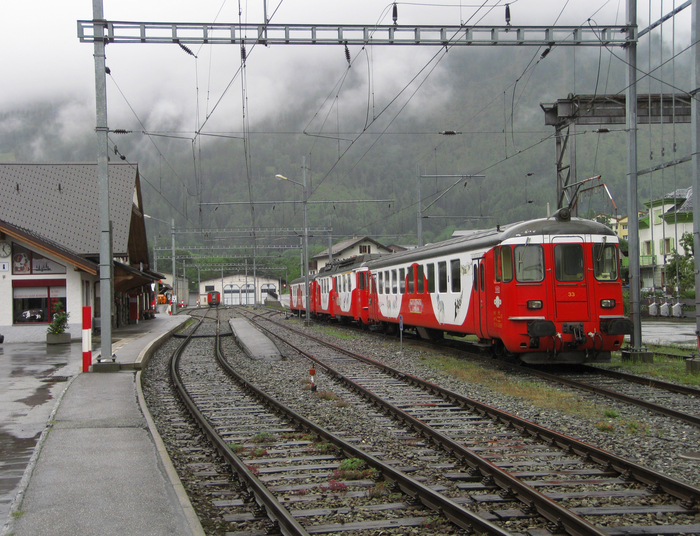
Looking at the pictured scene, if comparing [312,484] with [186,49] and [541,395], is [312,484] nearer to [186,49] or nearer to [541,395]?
[541,395]

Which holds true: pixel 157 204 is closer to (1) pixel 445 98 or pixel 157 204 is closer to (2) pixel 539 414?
(1) pixel 445 98

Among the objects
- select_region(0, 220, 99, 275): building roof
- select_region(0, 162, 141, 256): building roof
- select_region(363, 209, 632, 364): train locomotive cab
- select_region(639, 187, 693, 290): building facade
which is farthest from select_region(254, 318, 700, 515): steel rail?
select_region(639, 187, 693, 290): building facade

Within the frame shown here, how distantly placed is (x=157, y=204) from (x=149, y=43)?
160713 millimetres

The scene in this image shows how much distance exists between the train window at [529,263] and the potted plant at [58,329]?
1711 cm

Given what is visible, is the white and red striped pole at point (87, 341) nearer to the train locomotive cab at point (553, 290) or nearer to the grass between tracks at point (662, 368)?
the train locomotive cab at point (553, 290)

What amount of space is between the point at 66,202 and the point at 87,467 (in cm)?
2937

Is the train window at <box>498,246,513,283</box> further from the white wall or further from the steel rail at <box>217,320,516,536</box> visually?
the white wall

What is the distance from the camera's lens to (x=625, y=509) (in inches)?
217

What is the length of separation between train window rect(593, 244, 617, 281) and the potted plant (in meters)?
18.2

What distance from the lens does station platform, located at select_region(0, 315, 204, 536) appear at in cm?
489

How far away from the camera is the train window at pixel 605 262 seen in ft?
44.9

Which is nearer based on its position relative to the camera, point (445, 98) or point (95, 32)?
point (95, 32)

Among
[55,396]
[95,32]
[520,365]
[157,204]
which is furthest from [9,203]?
[157,204]

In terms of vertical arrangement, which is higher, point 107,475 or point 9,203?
point 9,203
